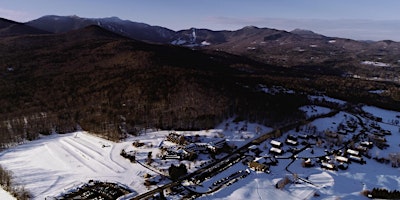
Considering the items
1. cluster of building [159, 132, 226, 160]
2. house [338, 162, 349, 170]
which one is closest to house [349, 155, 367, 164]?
house [338, 162, 349, 170]

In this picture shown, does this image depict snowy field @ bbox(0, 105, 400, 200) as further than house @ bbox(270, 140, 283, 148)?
No

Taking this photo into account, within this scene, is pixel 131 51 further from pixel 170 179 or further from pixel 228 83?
pixel 170 179

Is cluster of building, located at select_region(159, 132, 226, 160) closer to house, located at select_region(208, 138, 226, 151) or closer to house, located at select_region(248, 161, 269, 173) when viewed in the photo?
house, located at select_region(208, 138, 226, 151)

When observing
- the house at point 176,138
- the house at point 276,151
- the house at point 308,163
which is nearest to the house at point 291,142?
the house at point 276,151

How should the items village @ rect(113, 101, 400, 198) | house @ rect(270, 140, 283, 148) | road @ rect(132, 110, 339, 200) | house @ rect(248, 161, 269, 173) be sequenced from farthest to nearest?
house @ rect(270, 140, 283, 148), house @ rect(248, 161, 269, 173), village @ rect(113, 101, 400, 198), road @ rect(132, 110, 339, 200)

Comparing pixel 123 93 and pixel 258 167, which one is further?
pixel 123 93

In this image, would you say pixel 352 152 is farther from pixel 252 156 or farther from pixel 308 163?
pixel 252 156

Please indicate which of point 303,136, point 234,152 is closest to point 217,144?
point 234,152

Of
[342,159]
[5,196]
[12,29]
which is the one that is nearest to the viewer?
[5,196]
